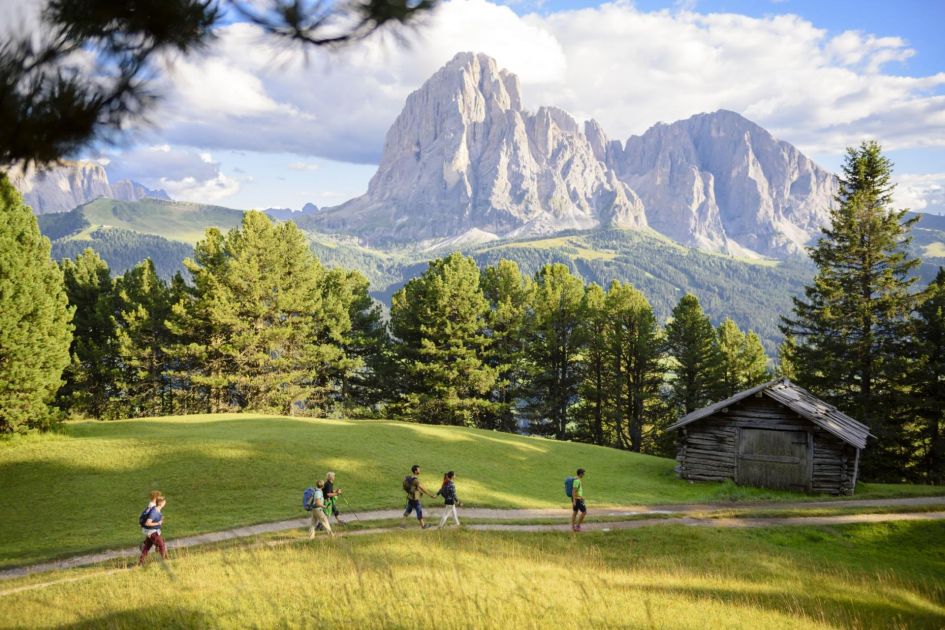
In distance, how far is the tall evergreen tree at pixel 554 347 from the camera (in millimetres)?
53875

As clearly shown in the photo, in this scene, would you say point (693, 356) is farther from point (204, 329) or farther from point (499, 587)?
point (499, 587)

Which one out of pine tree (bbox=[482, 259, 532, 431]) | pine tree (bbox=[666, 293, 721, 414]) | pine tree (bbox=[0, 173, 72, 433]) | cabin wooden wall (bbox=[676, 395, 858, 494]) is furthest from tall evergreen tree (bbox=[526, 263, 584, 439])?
pine tree (bbox=[0, 173, 72, 433])

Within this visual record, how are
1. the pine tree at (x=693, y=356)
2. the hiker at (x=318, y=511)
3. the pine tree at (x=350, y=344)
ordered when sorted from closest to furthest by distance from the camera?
1. the hiker at (x=318, y=511)
2. the pine tree at (x=693, y=356)
3. the pine tree at (x=350, y=344)

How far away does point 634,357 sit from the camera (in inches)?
2098

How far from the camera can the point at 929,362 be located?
3562 cm

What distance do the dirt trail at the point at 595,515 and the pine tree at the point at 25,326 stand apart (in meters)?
14.3

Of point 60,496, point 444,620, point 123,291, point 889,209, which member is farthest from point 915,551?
point 123,291

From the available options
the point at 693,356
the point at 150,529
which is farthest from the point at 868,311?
the point at 150,529

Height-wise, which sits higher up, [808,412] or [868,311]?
[868,311]

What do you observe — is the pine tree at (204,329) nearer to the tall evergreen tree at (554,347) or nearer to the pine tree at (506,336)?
the pine tree at (506,336)

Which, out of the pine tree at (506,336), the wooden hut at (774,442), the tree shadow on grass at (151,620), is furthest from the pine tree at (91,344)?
the wooden hut at (774,442)

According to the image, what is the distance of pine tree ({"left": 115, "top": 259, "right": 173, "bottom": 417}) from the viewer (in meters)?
46.0

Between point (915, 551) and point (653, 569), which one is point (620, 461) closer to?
point (915, 551)

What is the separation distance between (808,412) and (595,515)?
1495 cm
